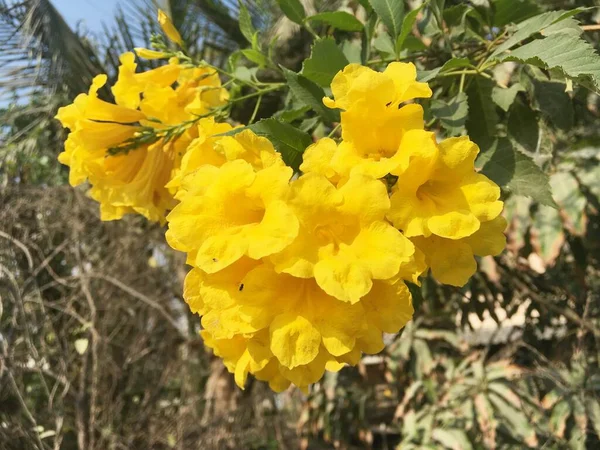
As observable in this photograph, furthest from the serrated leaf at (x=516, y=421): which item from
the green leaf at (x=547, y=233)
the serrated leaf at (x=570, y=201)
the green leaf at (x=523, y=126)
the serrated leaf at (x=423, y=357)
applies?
the green leaf at (x=523, y=126)

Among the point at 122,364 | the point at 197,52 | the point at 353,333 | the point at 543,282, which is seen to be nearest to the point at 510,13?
the point at 353,333

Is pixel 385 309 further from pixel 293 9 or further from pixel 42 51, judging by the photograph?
pixel 42 51

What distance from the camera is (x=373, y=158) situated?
0.63 meters

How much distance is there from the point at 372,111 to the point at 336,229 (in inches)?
6.1

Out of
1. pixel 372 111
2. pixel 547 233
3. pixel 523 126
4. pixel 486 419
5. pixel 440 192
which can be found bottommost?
pixel 486 419

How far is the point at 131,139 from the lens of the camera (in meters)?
0.88

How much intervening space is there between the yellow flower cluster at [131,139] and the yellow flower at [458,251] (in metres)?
0.46

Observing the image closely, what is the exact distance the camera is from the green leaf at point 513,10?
89 cm

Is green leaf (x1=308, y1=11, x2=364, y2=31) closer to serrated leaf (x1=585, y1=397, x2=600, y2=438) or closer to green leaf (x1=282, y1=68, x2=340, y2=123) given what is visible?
green leaf (x1=282, y1=68, x2=340, y2=123)

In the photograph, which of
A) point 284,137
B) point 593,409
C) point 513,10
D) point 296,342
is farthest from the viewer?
point 593,409

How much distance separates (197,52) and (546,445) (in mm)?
3461

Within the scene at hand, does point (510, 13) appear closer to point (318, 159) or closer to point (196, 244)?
point (318, 159)

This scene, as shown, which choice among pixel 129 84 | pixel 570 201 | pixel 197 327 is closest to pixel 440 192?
pixel 129 84

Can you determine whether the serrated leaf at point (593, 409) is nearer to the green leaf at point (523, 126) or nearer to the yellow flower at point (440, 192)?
the green leaf at point (523, 126)
